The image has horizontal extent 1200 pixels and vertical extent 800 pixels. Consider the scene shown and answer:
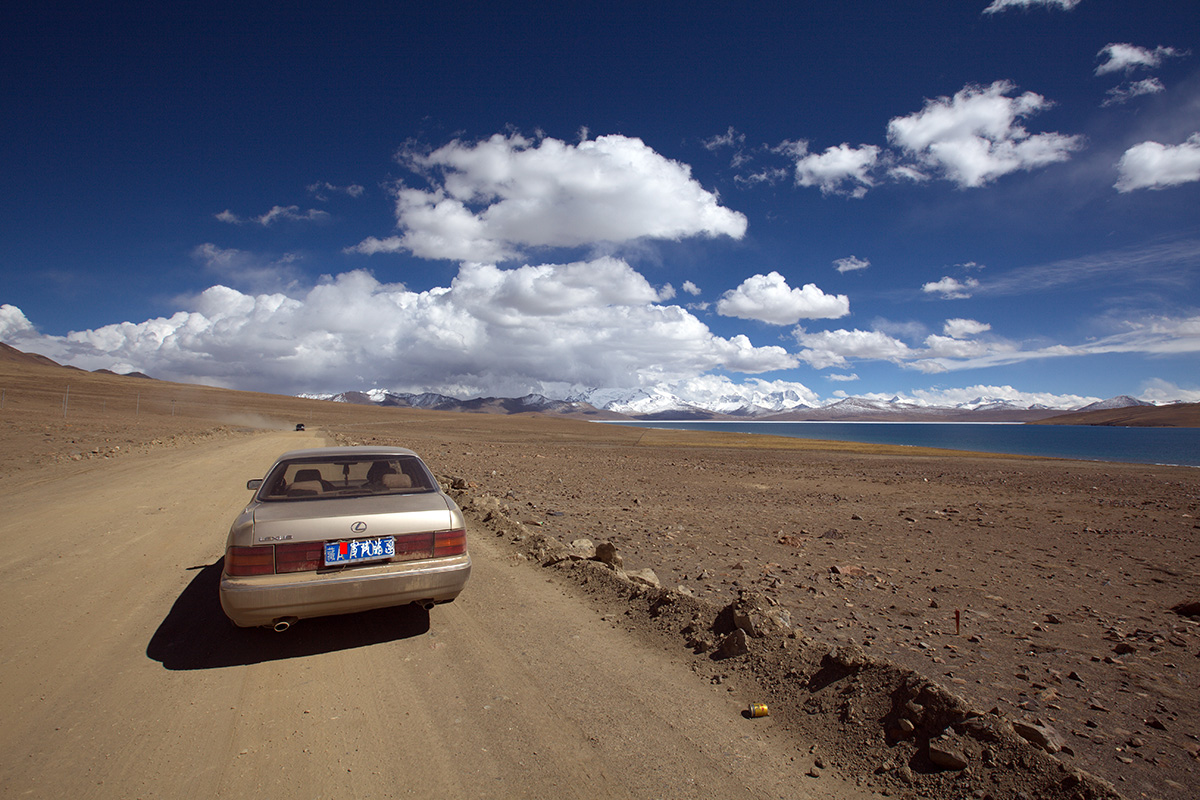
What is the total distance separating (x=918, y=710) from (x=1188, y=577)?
819cm

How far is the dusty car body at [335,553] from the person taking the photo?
4371 millimetres

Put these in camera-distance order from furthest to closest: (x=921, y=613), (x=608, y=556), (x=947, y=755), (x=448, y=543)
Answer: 1. (x=608, y=556)
2. (x=921, y=613)
3. (x=448, y=543)
4. (x=947, y=755)

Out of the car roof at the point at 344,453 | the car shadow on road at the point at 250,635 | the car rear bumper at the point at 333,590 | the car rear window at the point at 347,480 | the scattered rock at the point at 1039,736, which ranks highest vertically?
the car roof at the point at 344,453

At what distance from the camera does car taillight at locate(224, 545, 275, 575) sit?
14.3ft

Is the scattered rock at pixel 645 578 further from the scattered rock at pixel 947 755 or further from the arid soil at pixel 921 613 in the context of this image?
the scattered rock at pixel 947 755

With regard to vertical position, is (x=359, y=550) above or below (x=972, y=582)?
above

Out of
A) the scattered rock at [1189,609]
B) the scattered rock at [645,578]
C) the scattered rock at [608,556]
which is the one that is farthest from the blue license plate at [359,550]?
the scattered rock at [1189,609]

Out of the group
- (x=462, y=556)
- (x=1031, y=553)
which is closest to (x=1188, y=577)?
(x=1031, y=553)

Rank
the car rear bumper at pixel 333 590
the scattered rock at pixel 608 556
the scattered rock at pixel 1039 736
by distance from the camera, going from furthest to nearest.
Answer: the scattered rock at pixel 608 556 → the car rear bumper at pixel 333 590 → the scattered rock at pixel 1039 736

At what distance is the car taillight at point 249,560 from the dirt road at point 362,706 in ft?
2.64

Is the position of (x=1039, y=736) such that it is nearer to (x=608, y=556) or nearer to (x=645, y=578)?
(x=645, y=578)

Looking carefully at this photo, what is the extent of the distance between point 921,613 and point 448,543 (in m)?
5.25

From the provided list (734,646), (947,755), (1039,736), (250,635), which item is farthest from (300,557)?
(1039,736)

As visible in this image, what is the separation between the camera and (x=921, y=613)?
6148mm
